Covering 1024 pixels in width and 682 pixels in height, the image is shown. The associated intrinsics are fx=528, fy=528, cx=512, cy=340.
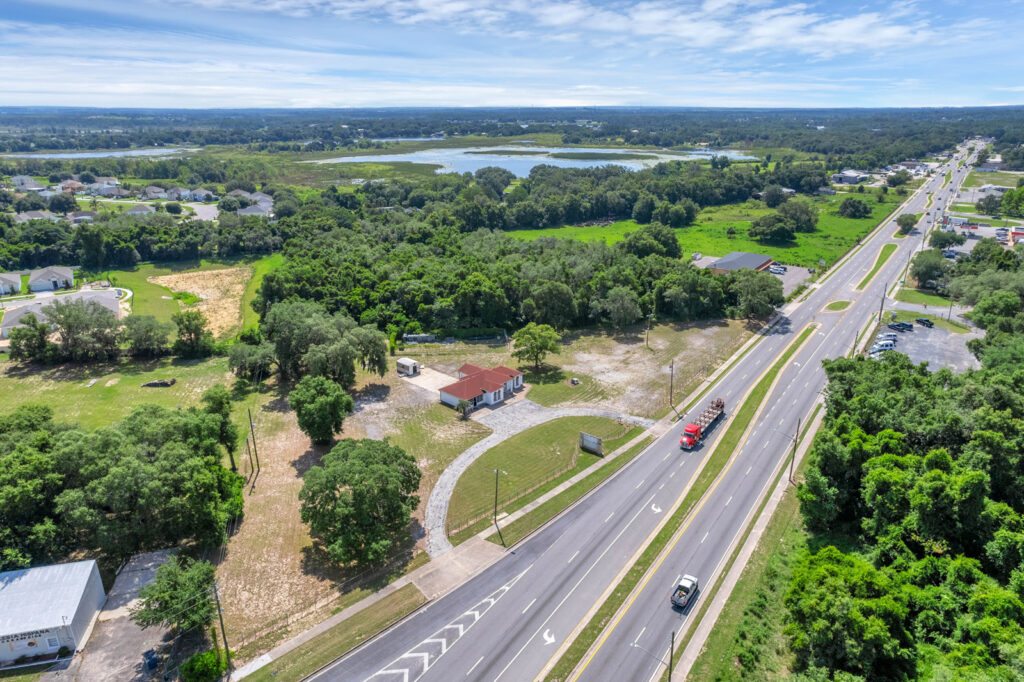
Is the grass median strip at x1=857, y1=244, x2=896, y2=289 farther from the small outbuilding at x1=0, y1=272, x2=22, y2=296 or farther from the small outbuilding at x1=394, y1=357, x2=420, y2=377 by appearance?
the small outbuilding at x1=0, y1=272, x2=22, y2=296

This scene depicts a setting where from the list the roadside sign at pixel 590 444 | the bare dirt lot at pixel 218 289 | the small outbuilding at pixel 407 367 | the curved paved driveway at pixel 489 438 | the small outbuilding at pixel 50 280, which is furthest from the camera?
the small outbuilding at pixel 50 280

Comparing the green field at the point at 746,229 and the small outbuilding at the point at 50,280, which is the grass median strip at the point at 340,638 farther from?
the green field at the point at 746,229

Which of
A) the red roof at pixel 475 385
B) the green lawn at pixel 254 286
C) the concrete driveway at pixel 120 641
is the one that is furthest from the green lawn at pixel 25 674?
the green lawn at pixel 254 286

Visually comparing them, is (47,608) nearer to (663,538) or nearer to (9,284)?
(663,538)

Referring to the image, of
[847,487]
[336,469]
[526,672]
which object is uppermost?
[336,469]

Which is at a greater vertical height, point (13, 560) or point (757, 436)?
point (13, 560)

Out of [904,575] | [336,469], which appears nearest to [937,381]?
[904,575]

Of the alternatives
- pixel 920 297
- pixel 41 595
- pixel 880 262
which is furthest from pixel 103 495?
pixel 880 262

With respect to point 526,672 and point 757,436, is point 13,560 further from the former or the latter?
point 757,436
